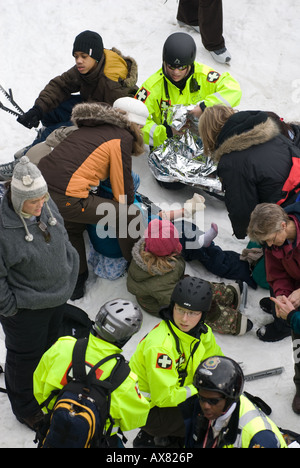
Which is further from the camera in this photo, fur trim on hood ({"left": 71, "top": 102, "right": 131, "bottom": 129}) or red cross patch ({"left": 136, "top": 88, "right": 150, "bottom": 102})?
red cross patch ({"left": 136, "top": 88, "right": 150, "bottom": 102})

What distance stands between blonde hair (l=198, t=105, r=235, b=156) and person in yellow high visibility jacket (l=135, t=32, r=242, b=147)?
869 mm

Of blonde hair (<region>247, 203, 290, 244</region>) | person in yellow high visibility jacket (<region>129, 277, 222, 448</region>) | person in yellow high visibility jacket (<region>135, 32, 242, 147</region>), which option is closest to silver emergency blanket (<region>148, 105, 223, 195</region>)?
person in yellow high visibility jacket (<region>135, 32, 242, 147</region>)

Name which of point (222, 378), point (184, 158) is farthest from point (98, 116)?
point (222, 378)

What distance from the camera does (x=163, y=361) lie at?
150 inches

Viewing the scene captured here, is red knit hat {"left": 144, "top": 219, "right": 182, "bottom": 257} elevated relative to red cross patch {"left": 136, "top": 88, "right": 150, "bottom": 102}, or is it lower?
lower

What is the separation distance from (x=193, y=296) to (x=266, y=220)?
0.73 m

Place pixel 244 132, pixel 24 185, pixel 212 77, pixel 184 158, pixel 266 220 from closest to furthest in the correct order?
pixel 24 185
pixel 266 220
pixel 244 132
pixel 212 77
pixel 184 158

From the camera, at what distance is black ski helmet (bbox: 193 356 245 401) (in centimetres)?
304

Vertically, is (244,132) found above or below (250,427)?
above

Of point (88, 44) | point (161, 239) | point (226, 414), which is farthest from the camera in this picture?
point (88, 44)

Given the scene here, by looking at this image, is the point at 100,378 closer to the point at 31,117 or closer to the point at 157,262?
the point at 157,262

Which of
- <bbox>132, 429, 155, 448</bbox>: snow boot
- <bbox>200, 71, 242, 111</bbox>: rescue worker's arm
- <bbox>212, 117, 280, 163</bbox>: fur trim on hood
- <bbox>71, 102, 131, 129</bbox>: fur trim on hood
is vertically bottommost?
<bbox>132, 429, 155, 448</bbox>: snow boot

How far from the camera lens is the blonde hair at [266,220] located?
4.10 meters

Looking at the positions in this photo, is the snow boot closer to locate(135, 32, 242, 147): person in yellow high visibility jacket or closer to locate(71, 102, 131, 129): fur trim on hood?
locate(71, 102, 131, 129): fur trim on hood
